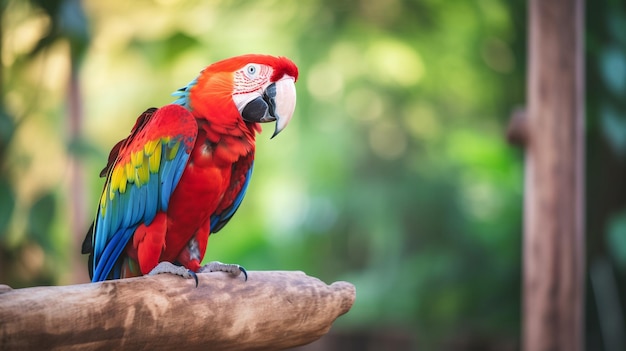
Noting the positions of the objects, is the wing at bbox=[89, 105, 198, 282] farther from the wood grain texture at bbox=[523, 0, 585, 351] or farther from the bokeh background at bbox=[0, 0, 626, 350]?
the bokeh background at bbox=[0, 0, 626, 350]

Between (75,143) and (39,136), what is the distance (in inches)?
29.3

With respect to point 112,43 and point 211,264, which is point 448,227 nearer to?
point 112,43

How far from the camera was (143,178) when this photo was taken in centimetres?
115

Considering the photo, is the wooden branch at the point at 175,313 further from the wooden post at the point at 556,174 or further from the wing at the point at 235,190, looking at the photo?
the wooden post at the point at 556,174

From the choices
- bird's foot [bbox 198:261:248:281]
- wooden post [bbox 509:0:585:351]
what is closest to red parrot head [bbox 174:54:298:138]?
bird's foot [bbox 198:261:248:281]

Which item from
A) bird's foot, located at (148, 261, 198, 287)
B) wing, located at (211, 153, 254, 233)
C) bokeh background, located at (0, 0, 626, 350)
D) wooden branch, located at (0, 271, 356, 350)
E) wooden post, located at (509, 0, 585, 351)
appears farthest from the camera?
bokeh background, located at (0, 0, 626, 350)

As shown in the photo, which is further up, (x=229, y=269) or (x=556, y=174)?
(x=556, y=174)

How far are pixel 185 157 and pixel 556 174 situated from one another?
54.5 inches

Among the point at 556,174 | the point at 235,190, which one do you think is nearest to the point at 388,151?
the point at 556,174

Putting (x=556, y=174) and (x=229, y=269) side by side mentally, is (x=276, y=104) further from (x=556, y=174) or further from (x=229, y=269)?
(x=556, y=174)

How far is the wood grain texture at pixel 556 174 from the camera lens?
208cm

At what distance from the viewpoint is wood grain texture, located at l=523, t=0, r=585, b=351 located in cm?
208

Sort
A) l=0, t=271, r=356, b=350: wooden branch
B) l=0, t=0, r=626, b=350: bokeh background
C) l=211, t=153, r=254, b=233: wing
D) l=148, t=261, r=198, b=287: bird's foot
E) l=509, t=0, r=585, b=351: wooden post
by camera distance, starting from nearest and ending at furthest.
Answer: l=0, t=271, r=356, b=350: wooden branch → l=148, t=261, r=198, b=287: bird's foot → l=211, t=153, r=254, b=233: wing → l=509, t=0, r=585, b=351: wooden post → l=0, t=0, r=626, b=350: bokeh background

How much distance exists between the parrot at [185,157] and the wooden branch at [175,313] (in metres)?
0.07
